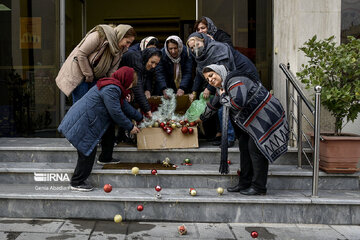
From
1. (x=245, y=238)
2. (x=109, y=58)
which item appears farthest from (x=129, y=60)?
(x=245, y=238)

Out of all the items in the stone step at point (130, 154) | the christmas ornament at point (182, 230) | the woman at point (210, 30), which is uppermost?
the woman at point (210, 30)

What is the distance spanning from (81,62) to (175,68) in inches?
60.2

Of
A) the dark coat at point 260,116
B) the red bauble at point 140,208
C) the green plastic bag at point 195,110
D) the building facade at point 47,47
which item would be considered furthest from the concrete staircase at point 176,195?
the building facade at point 47,47

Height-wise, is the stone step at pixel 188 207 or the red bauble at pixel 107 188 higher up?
the red bauble at pixel 107 188

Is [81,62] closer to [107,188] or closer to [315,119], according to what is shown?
[107,188]

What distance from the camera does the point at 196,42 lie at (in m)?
4.76

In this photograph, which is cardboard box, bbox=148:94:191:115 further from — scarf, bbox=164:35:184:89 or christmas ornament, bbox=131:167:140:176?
christmas ornament, bbox=131:167:140:176

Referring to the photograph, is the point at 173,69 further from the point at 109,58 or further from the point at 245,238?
the point at 245,238

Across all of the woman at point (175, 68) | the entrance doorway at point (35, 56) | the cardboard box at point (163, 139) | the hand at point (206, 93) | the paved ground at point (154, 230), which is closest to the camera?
the paved ground at point (154, 230)

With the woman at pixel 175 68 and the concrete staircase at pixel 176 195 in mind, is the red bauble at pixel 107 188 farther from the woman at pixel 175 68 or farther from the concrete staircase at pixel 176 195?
the woman at pixel 175 68

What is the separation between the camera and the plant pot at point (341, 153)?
436 centimetres

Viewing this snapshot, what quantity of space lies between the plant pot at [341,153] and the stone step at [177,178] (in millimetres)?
97

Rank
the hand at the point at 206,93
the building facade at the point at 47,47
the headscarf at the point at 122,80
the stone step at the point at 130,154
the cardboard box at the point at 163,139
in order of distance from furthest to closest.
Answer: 1. the building facade at the point at 47,47
2. the hand at the point at 206,93
3. the stone step at the point at 130,154
4. the cardboard box at the point at 163,139
5. the headscarf at the point at 122,80

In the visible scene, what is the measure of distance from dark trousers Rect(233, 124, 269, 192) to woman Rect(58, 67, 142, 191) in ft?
4.28
